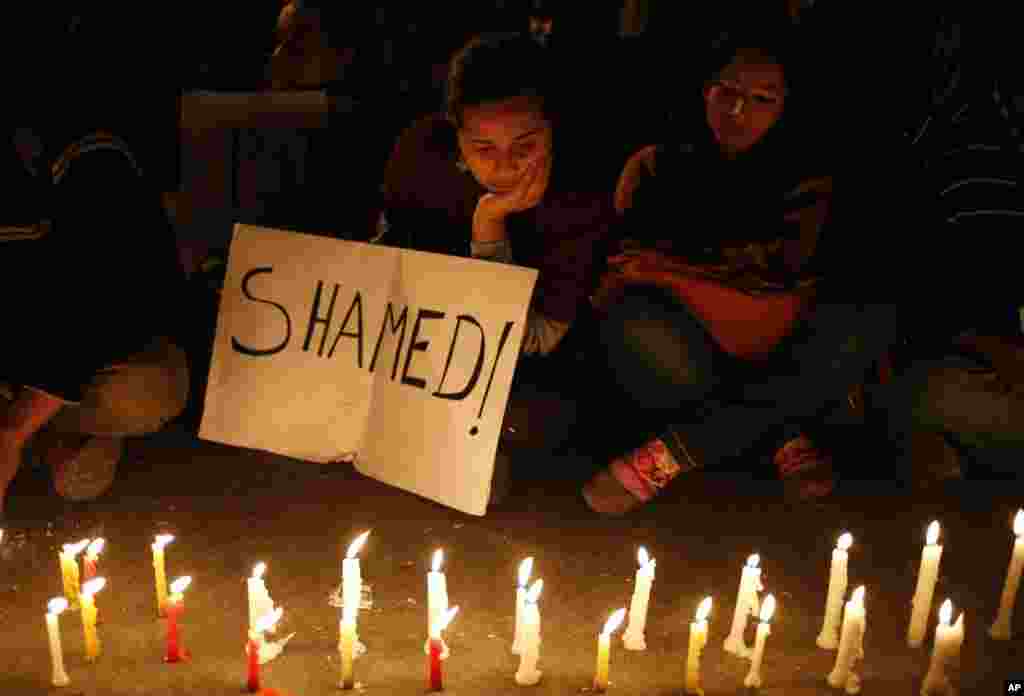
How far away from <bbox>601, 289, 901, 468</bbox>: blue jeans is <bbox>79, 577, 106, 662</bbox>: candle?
1665 millimetres

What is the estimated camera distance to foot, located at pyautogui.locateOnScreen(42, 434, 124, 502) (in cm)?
345

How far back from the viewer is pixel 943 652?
2451mm

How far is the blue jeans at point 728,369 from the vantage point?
3.33 metres

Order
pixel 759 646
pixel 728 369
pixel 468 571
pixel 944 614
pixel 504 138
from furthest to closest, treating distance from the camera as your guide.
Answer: pixel 728 369, pixel 504 138, pixel 468 571, pixel 759 646, pixel 944 614

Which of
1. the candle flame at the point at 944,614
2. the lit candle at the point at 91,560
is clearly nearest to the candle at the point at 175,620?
the lit candle at the point at 91,560

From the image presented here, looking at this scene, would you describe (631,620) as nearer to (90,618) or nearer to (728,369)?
(728,369)

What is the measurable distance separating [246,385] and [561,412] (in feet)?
3.51

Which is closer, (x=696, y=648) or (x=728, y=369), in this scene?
(x=696, y=648)

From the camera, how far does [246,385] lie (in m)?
3.69

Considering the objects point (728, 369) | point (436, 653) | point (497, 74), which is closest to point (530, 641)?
point (436, 653)

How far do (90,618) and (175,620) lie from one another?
8.0 inches

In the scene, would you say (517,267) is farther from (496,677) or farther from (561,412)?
(496,677)

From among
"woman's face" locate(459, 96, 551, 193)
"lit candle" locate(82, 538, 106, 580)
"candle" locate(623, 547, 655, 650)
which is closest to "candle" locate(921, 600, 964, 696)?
"candle" locate(623, 547, 655, 650)

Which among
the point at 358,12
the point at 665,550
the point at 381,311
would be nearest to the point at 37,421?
the point at 381,311
